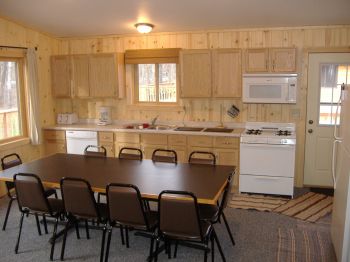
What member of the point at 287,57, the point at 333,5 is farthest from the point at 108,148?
the point at 333,5

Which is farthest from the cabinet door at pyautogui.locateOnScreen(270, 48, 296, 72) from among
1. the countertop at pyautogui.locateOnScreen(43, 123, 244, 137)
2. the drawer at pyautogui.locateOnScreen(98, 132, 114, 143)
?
the drawer at pyautogui.locateOnScreen(98, 132, 114, 143)

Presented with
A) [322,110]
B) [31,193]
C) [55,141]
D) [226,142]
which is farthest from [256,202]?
[55,141]

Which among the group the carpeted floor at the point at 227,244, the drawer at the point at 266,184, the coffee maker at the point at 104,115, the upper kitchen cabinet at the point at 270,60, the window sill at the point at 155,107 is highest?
the upper kitchen cabinet at the point at 270,60

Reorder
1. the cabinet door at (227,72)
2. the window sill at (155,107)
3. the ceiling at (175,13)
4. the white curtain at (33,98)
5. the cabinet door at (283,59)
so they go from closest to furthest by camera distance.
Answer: the ceiling at (175,13) < the cabinet door at (283,59) < the cabinet door at (227,72) < the white curtain at (33,98) < the window sill at (155,107)

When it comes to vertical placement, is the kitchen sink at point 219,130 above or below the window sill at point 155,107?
below

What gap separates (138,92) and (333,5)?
328 cm

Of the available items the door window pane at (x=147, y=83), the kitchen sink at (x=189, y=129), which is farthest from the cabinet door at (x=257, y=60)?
the door window pane at (x=147, y=83)

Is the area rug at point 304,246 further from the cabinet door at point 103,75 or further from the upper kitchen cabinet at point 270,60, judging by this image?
the cabinet door at point 103,75

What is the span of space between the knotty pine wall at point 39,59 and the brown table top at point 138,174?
1.55 meters

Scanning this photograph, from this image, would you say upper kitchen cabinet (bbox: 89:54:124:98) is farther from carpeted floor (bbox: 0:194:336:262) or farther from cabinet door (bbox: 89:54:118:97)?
carpeted floor (bbox: 0:194:336:262)

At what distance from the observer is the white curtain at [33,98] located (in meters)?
5.40

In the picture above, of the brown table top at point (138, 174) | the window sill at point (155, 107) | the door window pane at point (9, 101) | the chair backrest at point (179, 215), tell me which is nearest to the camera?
the chair backrest at point (179, 215)

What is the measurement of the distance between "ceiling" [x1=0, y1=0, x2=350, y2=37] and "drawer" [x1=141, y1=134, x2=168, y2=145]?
5.35ft

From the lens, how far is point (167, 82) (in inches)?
231
